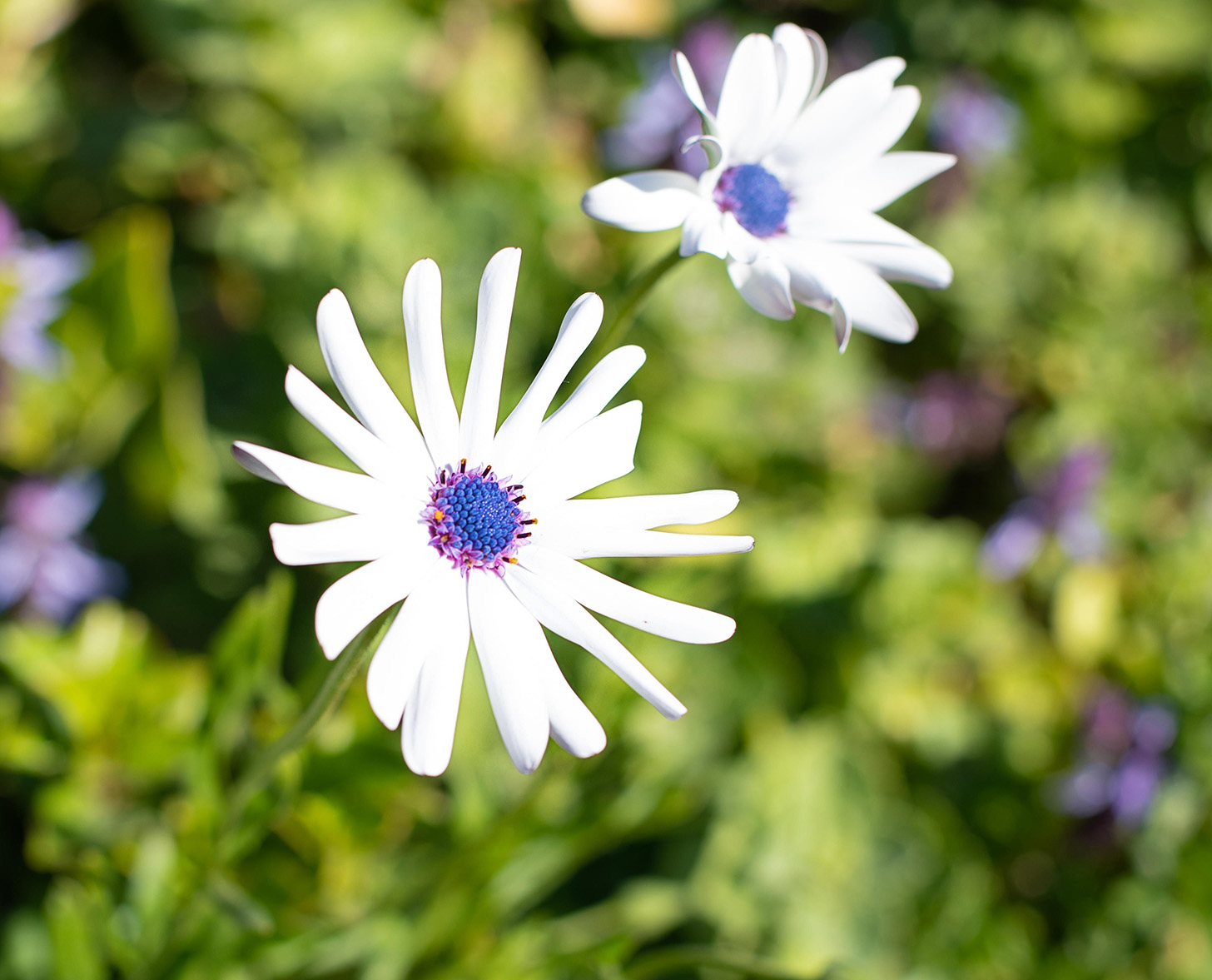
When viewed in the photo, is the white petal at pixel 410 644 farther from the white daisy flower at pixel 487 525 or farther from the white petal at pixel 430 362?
the white petal at pixel 430 362

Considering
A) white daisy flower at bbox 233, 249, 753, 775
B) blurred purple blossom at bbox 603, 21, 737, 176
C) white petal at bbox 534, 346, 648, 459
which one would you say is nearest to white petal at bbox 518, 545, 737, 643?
white daisy flower at bbox 233, 249, 753, 775

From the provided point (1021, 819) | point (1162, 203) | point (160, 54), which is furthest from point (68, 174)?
point (1162, 203)

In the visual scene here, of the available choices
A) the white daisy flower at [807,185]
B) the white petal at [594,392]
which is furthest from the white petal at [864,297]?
the white petal at [594,392]

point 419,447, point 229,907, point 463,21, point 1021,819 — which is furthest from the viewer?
point 463,21

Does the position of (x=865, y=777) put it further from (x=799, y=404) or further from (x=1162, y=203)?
(x=1162, y=203)

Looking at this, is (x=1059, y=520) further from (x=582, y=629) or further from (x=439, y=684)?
(x=439, y=684)

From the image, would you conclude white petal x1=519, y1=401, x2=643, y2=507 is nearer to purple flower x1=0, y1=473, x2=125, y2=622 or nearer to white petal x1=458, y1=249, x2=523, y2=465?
white petal x1=458, y1=249, x2=523, y2=465
